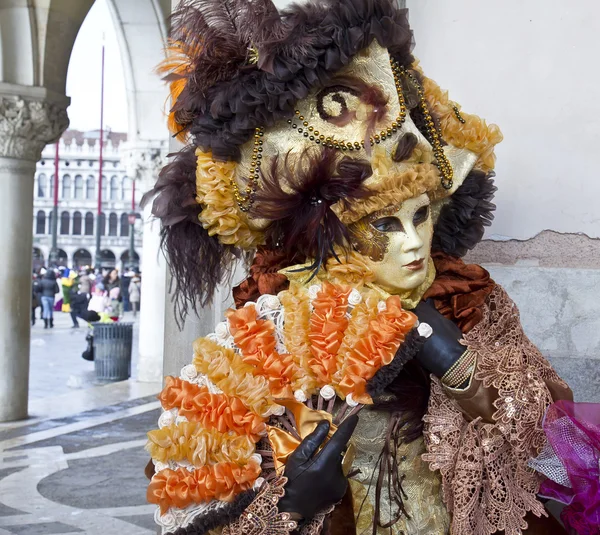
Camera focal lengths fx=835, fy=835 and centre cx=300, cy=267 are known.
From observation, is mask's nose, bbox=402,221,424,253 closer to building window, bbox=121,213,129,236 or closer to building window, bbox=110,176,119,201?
building window, bbox=121,213,129,236

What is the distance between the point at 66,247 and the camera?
53219mm

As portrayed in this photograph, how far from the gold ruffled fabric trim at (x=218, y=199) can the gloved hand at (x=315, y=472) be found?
1.82 ft

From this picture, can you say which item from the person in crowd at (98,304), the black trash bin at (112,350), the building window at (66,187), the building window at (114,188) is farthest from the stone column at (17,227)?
the building window at (66,187)

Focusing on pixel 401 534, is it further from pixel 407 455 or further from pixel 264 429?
pixel 264 429

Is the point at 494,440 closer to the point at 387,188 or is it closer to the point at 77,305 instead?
the point at 387,188

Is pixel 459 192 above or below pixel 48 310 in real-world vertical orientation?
above

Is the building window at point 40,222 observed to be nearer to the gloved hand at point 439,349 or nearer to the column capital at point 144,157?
the column capital at point 144,157

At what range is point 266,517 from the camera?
1.84m

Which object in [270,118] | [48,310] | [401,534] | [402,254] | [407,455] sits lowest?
[48,310]

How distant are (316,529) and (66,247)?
175ft

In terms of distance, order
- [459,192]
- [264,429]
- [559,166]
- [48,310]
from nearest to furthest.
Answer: [264,429] < [459,192] < [559,166] < [48,310]

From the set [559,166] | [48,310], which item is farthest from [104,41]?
[559,166]

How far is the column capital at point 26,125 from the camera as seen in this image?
7.81m

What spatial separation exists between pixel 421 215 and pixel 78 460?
16.9ft
